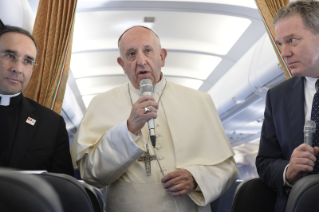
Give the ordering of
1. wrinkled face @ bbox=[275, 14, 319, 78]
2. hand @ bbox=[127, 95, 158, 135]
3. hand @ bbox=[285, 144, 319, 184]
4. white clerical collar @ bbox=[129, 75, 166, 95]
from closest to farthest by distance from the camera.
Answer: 1. hand @ bbox=[285, 144, 319, 184]
2. hand @ bbox=[127, 95, 158, 135]
3. wrinkled face @ bbox=[275, 14, 319, 78]
4. white clerical collar @ bbox=[129, 75, 166, 95]

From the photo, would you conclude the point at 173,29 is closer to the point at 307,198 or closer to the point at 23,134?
the point at 23,134

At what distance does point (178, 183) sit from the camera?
2453 mm

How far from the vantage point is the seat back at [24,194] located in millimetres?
1058

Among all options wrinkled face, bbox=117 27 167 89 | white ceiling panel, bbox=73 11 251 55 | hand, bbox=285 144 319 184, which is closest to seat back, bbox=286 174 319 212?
hand, bbox=285 144 319 184

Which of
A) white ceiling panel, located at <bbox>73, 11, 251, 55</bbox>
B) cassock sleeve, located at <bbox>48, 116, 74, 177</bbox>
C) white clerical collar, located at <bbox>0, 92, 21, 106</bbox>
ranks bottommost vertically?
cassock sleeve, located at <bbox>48, 116, 74, 177</bbox>

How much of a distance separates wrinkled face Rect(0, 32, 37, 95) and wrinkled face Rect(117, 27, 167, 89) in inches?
29.5

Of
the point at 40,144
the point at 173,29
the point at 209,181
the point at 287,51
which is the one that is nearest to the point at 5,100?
the point at 40,144

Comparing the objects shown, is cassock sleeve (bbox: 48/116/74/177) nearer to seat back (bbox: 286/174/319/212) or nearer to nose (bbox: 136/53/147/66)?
nose (bbox: 136/53/147/66)

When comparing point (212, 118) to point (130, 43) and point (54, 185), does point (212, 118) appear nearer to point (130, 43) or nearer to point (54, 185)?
point (130, 43)

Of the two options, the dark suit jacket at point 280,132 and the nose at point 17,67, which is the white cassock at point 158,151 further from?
the nose at point 17,67

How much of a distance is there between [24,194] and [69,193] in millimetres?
526

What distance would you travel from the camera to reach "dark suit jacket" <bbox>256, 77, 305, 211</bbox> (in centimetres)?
243

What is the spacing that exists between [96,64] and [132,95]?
560cm

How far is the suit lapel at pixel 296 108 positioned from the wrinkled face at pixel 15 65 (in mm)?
1957
